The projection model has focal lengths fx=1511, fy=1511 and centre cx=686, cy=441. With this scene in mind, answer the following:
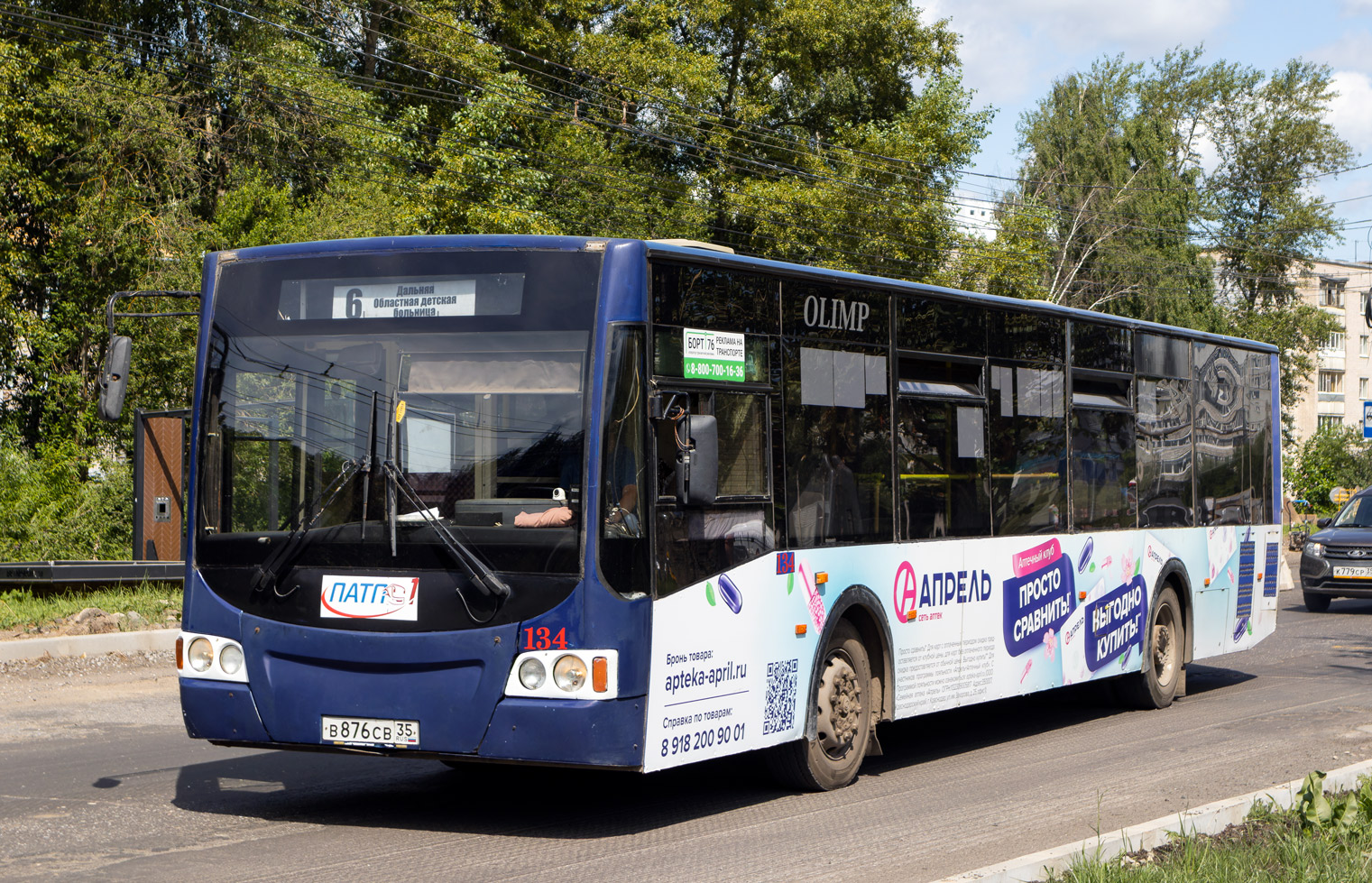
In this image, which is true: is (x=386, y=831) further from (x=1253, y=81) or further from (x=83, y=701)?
(x=1253, y=81)

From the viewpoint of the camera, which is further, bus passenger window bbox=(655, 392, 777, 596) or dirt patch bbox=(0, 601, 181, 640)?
dirt patch bbox=(0, 601, 181, 640)

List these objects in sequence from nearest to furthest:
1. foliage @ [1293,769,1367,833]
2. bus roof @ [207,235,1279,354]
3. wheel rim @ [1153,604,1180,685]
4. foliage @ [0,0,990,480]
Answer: foliage @ [1293,769,1367,833] < bus roof @ [207,235,1279,354] < wheel rim @ [1153,604,1180,685] < foliage @ [0,0,990,480]

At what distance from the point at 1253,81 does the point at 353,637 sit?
6362 centimetres

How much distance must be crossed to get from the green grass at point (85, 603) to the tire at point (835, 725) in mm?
9803

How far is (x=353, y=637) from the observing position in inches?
281

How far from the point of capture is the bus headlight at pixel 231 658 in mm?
7383

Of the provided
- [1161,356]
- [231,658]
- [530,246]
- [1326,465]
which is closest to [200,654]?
[231,658]

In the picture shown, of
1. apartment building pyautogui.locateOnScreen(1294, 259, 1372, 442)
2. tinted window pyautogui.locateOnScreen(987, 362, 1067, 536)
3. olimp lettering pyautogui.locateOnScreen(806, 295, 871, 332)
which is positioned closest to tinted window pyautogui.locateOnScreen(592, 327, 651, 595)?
olimp lettering pyautogui.locateOnScreen(806, 295, 871, 332)

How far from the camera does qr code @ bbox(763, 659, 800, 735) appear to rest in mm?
7914

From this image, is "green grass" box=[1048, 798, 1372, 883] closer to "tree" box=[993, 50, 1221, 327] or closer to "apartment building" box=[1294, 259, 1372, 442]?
"tree" box=[993, 50, 1221, 327]

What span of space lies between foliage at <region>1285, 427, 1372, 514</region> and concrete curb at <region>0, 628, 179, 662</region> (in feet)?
135

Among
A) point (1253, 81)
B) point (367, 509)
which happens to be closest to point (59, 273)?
point (367, 509)

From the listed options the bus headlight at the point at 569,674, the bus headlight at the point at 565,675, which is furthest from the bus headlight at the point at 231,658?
the bus headlight at the point at 569,674

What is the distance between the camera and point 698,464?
712 centimetres
